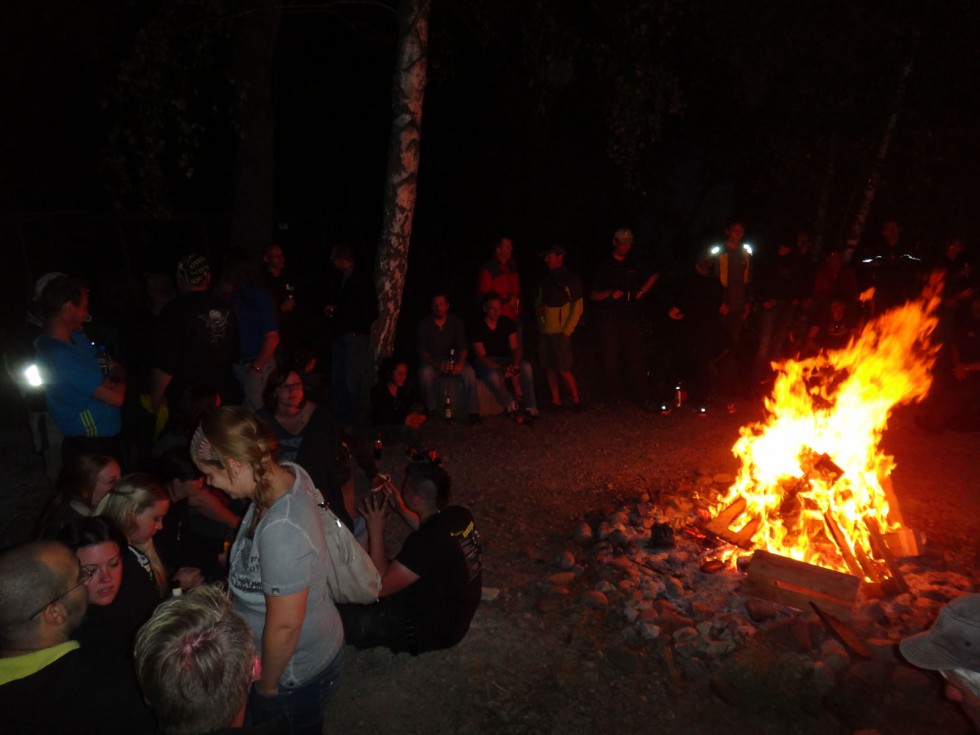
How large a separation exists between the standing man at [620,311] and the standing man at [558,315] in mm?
344

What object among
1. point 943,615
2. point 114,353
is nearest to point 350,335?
point 114,353

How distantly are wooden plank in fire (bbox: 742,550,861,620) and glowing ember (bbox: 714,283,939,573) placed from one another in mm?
546

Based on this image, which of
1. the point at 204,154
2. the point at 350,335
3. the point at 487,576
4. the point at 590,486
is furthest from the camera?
the point at 204,154

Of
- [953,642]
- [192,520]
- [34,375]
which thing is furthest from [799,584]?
[34,375]

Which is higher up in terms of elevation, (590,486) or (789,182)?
(789,182)

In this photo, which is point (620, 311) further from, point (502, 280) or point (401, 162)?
point (401, 162)

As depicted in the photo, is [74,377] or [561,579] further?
[561,579]

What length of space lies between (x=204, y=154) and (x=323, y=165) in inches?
88.8

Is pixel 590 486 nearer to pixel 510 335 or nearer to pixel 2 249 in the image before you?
pixel 510 335

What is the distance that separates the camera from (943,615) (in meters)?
3.21

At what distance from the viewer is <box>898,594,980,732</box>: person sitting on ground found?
3.07m

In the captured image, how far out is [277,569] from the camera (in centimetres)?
303

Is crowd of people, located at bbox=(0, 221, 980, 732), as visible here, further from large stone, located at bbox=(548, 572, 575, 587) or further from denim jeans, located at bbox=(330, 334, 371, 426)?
large stone, located at bbox=(548, 572, 575, 587)

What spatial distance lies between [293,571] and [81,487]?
1898 millimetres
